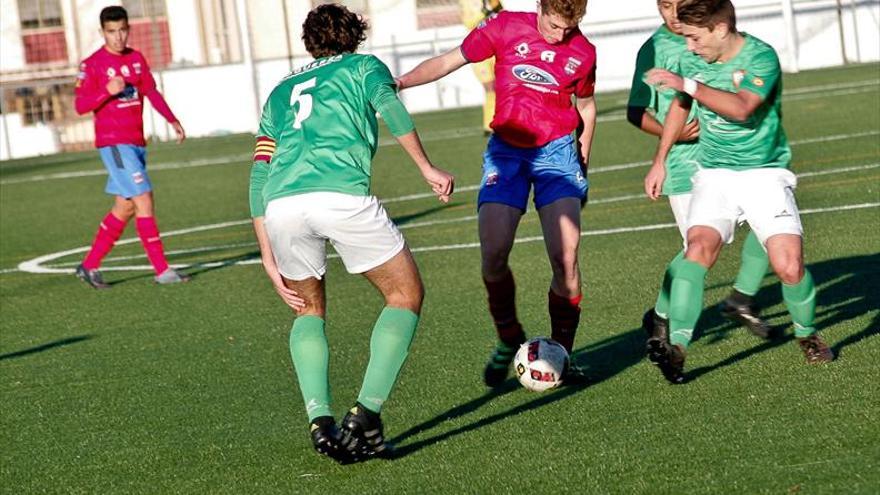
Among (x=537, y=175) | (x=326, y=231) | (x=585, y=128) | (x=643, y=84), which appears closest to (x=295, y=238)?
(x=326, y=231)

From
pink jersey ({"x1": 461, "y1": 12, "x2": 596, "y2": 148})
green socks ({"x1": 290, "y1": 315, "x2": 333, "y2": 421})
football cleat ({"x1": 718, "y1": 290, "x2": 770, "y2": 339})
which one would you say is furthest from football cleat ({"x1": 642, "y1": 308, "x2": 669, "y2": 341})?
green socks ({"x1": 290, "y1": 315, "x2": 333, "y2": 421})

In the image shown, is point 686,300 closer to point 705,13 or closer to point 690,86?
point 690,86

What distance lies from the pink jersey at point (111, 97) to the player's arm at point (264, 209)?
6.89 m

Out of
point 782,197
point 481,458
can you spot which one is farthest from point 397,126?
point 782,197

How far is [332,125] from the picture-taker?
6.48m

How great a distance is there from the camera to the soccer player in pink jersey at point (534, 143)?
26.1 feet

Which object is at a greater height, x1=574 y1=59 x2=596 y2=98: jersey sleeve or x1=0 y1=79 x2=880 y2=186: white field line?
x1=574 y1=59 x2=596 y2=98: jersey sleeve

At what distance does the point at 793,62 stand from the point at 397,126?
27.9 m

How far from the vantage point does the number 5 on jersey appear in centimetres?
651

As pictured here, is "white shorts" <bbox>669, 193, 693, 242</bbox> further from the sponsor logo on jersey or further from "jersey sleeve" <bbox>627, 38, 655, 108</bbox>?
the sponsor logo on jersey

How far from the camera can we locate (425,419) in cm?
733

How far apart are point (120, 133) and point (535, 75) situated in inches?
247

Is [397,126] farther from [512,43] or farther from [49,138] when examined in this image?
[49,138]

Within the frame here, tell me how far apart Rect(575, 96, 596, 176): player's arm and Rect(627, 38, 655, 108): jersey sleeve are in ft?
0.96
